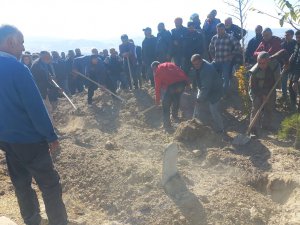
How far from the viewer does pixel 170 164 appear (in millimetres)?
5500

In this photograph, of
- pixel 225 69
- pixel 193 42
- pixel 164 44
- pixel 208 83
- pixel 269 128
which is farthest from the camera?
pixel 164 44

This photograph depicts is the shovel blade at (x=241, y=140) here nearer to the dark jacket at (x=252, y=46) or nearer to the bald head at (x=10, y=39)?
the dark jacket at (x=252, y=46)

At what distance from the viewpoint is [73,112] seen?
12.5m

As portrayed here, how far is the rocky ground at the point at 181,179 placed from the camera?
4906 mm

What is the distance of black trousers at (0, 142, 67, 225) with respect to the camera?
3961mm

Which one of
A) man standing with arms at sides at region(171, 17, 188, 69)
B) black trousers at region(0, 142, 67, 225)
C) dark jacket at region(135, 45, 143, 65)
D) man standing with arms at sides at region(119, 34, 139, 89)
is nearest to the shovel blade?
man standing with arms at sides at region(171, 17, 188, 69)

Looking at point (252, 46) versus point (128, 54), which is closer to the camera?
point (252, 46)

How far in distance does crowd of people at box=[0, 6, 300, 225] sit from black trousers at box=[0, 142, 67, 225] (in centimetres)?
1

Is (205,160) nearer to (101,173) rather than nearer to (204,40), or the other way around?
(101,173)

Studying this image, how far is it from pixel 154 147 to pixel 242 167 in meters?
2.16

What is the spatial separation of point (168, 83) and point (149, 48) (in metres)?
3.24

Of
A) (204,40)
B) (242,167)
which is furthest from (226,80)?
(242,167)

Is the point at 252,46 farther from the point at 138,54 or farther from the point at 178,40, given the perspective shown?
the point at 138,54

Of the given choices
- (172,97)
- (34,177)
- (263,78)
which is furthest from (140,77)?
(34,177)
